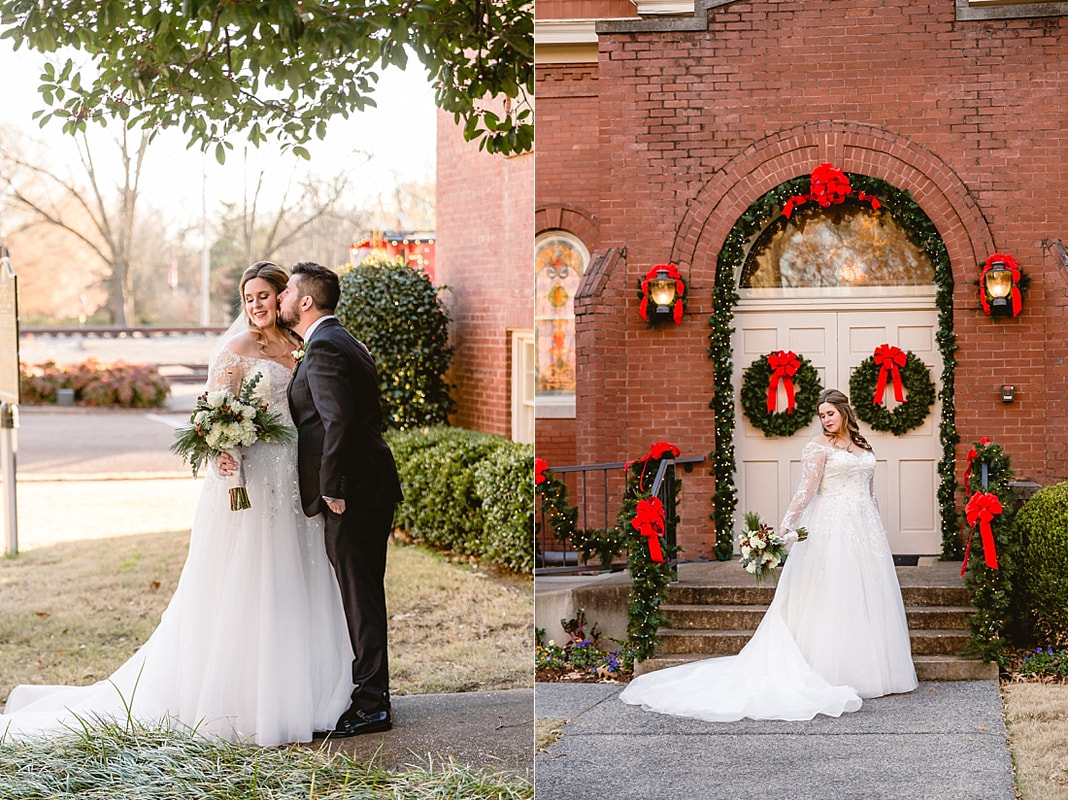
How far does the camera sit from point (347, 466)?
3375 mm

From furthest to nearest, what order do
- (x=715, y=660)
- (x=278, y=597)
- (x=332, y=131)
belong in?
(x=332, y=131)
(x=278, y=597)
(x=715, y=660)

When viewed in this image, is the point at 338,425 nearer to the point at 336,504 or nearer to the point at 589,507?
the point at 336,504

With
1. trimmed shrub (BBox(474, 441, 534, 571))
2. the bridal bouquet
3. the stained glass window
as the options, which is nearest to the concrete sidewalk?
the stained glass window

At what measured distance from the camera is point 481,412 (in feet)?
18.9

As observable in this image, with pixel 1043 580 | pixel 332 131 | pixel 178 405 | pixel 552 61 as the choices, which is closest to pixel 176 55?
pixel 332 131

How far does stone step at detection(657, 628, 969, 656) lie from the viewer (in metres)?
2.95

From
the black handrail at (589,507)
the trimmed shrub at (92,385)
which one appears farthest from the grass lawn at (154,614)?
the trimmed shrub at (92,385)

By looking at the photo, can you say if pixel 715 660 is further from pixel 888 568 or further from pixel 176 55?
pixel 176 55

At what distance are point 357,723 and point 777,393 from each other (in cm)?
193

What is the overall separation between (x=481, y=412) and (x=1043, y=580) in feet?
11.3

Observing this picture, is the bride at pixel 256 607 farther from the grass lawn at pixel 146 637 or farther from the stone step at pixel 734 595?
the stone step at pixel 734 595

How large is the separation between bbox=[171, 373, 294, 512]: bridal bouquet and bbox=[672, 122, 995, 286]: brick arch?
1518mm

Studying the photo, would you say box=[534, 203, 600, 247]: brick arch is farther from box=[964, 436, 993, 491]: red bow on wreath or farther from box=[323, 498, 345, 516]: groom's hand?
box=[964, 436, 993, 491]: red bow on wreath

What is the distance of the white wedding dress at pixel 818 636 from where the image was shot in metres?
2.92
